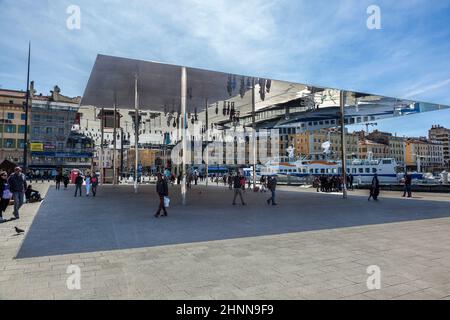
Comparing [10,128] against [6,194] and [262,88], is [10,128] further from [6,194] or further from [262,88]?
[6,194]

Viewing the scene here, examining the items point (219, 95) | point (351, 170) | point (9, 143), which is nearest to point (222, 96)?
point (219, 95)

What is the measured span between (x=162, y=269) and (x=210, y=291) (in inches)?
52.3

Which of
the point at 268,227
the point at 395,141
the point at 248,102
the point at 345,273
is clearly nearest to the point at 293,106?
the point at 248,102

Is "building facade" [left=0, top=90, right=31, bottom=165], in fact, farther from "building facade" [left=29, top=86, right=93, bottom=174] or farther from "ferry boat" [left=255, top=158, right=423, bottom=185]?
"ferry boat" [left=255, top=158, right=423, bottom=185]

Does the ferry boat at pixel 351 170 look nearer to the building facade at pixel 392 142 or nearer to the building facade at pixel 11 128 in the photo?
the building facade at pixel 11 128

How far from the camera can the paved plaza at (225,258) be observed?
4.32 metres

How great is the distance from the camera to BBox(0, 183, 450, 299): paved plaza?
170 inches

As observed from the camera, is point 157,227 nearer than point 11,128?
Yes

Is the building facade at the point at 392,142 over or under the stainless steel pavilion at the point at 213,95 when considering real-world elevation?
over

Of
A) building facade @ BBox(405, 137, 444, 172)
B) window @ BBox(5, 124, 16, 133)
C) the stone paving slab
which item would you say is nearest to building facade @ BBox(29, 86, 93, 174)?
window @ BBox(5, 124, 16, 133)

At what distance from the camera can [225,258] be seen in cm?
598

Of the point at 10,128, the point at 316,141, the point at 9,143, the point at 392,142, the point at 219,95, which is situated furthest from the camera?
the point at 392,142

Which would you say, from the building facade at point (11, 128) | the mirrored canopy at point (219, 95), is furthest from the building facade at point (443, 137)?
the building facade at point (11, 128)
